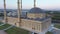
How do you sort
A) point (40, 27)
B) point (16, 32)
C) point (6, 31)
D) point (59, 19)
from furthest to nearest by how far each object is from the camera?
point (59, 19), point (6, 31), point (16, 32), point (40, 27)

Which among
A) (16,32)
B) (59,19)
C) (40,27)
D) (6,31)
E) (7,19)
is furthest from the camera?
(59,19)

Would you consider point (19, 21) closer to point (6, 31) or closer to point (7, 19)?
point (7, 19)

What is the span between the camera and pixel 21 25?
3840 millimetres

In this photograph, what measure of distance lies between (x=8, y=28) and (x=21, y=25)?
6096 mm

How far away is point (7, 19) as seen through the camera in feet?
15.6

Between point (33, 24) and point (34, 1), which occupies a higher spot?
point (34, 1)

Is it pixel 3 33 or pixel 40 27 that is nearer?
pixel 40 27

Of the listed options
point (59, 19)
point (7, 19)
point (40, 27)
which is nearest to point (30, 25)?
point (40, 27)

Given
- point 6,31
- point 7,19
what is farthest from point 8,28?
point 7,19

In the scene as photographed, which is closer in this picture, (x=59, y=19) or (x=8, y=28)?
(x=8, y=28)

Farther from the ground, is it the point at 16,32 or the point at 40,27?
the point at 40,27

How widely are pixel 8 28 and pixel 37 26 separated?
6408mm

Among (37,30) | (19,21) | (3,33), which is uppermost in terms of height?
(19,21)

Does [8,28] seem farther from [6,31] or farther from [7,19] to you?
[7,19]
